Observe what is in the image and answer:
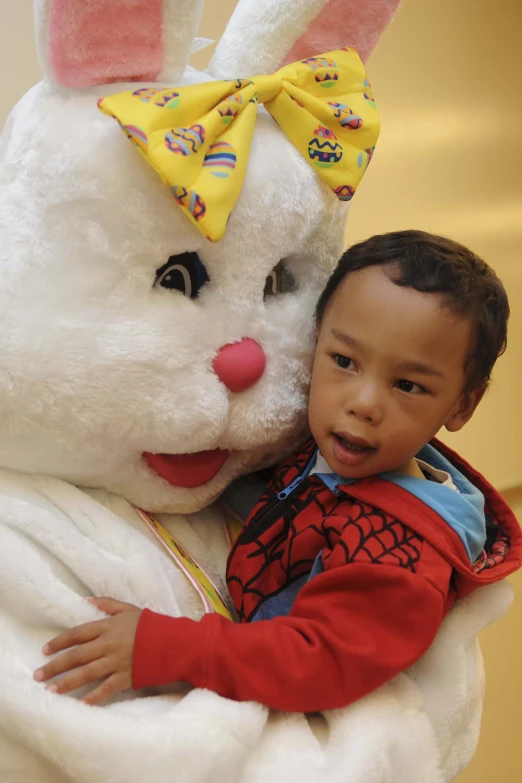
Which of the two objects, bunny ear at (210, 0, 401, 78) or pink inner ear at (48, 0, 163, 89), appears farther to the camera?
bunny ear at (210, 0, 401, 78)

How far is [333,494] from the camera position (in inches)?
26.3

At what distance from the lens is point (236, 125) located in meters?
0.59

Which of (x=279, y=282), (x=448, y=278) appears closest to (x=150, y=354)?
(x=279, y=282)

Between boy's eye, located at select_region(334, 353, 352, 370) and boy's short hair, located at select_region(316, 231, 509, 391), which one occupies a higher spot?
boy's short hair, located at select_region(316, 231, 509, 391)

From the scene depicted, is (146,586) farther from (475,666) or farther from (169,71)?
(169,71)

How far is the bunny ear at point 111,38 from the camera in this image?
0.54 metres

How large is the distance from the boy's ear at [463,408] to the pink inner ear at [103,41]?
42 centimetres

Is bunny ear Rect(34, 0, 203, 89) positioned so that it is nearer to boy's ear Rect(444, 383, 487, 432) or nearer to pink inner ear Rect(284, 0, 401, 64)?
pink inner ear Rect(284, 0, 401, 64)

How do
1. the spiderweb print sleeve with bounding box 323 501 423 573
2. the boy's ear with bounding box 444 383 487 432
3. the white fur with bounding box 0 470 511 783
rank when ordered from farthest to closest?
1. the boy's ear with bounding box 444 383 487 432
2. the spiderweb print sleeve with bounding box 323 501 423 573
3. the white fur with bounding box 0 470 511 783

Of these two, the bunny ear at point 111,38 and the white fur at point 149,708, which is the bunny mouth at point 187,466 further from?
the bunny ear at point 111,38

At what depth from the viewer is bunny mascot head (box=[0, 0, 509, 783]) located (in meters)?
0.51

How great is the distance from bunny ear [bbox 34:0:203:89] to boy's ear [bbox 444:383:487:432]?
415 mm

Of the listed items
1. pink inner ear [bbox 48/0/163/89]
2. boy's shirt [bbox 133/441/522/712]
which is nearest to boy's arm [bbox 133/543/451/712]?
boy's shirt [bbox 133/441/522/712]

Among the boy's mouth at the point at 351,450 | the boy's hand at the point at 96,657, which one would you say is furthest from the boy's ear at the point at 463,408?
the boy's hand at the point at 96,657
